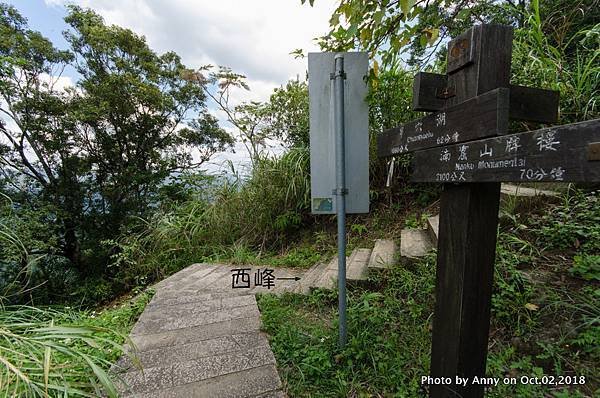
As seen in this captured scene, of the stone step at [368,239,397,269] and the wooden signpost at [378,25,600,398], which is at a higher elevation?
the wooden signpost at [378,25,600,398]

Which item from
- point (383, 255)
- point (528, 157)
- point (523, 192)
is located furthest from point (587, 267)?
point (528, 157)

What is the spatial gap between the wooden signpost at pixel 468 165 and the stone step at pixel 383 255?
111 centimetres

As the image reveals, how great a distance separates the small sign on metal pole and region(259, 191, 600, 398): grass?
0.23 metres

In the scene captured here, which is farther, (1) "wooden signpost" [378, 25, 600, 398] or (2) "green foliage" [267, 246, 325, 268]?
(2) "green foliage" [267, 246, 325, 268]

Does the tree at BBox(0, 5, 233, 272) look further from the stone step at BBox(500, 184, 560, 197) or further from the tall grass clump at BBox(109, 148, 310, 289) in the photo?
the stone step at BBox(500, 184, 560, 197)

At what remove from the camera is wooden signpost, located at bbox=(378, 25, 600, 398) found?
0.82 m

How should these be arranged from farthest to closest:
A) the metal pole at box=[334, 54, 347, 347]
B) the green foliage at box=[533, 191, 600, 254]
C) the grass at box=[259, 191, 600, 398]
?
the green foliage at box=[533, 191, 600, 254], the metal pole at box=[334, 54, 347, 347], the grass at box=[259, 191, 600, 398]

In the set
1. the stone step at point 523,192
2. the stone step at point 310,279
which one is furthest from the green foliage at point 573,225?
the stone step at point 310,279

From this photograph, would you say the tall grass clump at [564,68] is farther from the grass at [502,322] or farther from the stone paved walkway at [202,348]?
the stone paved walkway at [202,348]

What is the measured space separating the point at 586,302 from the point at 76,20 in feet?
29.2

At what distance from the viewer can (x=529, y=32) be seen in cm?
263

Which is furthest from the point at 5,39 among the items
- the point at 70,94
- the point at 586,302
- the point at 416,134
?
the point at 586,302

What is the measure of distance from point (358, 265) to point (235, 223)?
2222 mm

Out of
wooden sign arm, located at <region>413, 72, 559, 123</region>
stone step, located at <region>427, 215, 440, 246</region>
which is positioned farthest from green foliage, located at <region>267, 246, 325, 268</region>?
wooden sign arm, located at <region>413, 72, 559, 123</region>
